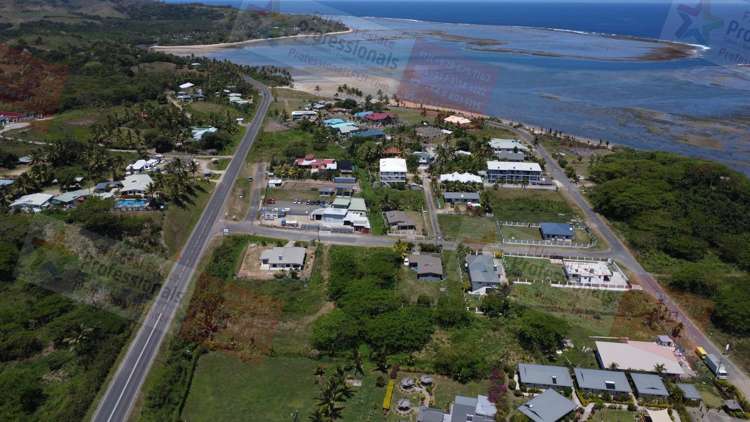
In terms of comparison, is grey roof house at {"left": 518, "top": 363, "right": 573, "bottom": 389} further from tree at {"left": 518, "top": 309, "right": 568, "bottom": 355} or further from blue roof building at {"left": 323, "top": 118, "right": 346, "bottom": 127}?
blue roof building at {"left": 323, "top": 118, "right": 346, "bottom": 127}

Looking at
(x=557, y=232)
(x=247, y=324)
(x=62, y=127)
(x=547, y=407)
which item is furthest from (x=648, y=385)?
(x=62, y=127)

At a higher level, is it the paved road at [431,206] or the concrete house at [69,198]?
the paved road at [431,206]

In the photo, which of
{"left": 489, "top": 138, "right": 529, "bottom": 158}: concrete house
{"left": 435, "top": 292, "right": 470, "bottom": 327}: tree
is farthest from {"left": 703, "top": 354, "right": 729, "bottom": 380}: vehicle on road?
{"left": 489, "top": 138, "right": 529, "bottom": 158}: concrete house

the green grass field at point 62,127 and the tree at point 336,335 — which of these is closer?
the tree at point 336,335

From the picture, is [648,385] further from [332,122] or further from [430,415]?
[332,122]

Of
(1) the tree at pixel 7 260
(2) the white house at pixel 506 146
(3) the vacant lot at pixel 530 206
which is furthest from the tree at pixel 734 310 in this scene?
(1) the tree at pixel 7 260

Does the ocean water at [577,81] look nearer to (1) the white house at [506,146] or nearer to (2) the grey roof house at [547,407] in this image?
(1) the white house at [506,146]

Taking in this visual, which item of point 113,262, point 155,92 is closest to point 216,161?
point 113,262
